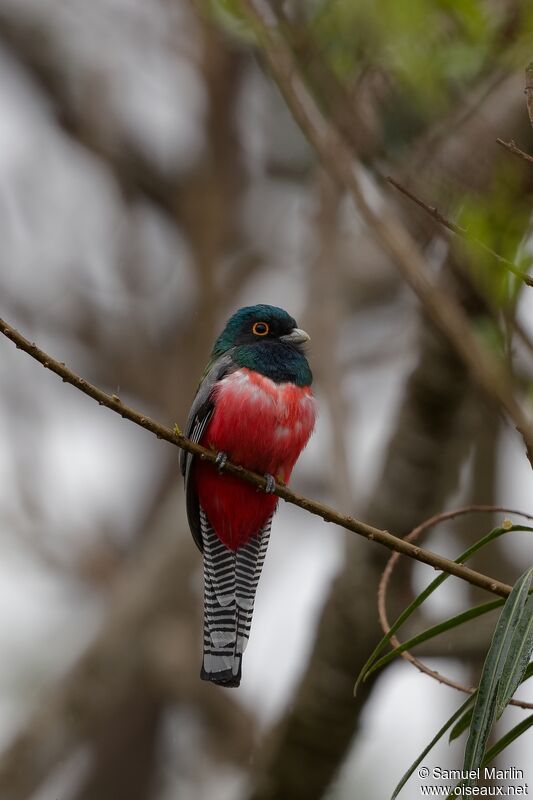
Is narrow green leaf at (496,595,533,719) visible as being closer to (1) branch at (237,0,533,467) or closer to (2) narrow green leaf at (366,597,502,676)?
(2) narrow green leaf at (366,597,502,676)

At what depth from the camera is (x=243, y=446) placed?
161 inches

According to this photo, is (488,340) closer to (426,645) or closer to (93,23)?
(426,645)

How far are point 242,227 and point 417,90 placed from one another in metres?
6.32

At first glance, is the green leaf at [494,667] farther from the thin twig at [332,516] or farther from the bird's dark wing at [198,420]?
the bird's dark wing at [198,420]

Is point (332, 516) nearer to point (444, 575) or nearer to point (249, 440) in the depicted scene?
point (444, 575)

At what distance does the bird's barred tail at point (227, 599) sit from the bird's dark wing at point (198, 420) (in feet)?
0.14

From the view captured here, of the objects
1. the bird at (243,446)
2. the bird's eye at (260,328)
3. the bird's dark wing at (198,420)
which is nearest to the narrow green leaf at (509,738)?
the bird at (243,446)

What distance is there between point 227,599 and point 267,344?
101 centimetres

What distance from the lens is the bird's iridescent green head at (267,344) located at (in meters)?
4.30

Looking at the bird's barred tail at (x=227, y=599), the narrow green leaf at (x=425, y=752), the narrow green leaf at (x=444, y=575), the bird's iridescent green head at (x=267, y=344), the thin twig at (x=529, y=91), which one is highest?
the bird's iridescent green head at (x=267, y=344)

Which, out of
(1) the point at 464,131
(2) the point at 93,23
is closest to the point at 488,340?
(1) the point at 464,131

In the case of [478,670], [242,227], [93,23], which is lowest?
[478,670]

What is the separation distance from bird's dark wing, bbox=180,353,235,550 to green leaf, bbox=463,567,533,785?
166 cm

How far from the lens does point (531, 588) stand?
9.18 ft
